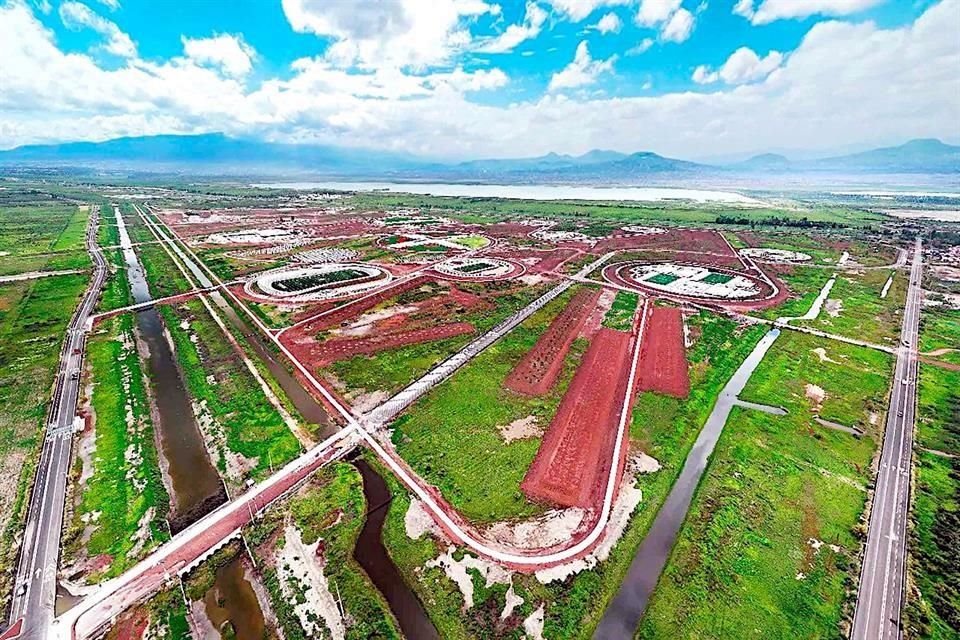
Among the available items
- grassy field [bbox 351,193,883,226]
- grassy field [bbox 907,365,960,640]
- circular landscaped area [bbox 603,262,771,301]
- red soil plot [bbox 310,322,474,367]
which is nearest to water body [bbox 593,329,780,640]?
grassy field [bbox 907,365,960,640]

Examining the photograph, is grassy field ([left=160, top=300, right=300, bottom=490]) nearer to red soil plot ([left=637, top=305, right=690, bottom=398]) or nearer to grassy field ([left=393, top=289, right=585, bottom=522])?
grassy field ([left=393, top=289, right=585, bottom=522])

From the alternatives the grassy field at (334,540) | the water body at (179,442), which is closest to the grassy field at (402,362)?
the grassy field at (334,540)

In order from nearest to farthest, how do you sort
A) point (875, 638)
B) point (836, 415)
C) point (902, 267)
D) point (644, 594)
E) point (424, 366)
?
1. point (875, 638)
2. point (644, 594)
3. point (836, 415)
4. point (424, 366)
5. point (902, 267)

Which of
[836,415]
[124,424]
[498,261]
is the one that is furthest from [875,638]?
[498,261]

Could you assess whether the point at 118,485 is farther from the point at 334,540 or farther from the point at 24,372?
the point at 24,372

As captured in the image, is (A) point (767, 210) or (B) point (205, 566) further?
(A) point (767, 210)

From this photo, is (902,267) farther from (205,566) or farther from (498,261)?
(205,566)
